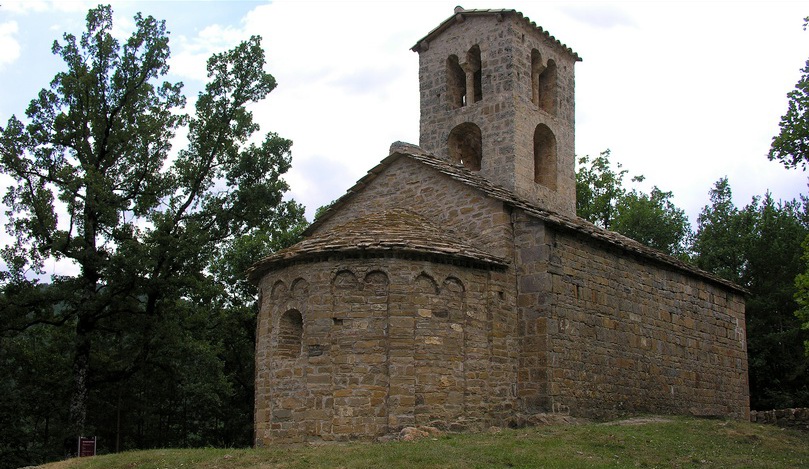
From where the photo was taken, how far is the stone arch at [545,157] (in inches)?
798

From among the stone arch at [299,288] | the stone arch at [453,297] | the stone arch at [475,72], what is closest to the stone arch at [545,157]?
the stone arch at [475,72]

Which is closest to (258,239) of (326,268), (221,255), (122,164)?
(221,255)

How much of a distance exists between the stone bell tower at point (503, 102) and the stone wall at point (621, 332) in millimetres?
2968

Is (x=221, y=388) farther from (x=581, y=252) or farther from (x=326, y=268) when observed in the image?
(x=581, y=252)

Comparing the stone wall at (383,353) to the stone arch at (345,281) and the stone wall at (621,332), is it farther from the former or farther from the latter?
the stone wall at (621,332)

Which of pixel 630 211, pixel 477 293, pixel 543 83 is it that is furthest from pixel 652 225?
pixel 477 293

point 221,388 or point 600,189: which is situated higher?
point 600,189

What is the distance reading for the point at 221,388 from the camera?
23984 mm

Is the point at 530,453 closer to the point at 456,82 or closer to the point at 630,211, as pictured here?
the point at 456,82

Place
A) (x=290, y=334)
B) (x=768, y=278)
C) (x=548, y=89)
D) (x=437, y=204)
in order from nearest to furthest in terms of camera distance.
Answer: (x=290, y=334) < (x=437, y=204) < (x=548, y=89) < (x=768, y=278)

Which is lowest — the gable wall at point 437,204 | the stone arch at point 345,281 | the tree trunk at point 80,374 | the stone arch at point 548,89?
the tree trunk at point 80,374

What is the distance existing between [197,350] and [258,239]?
268 inches

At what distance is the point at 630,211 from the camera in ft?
110

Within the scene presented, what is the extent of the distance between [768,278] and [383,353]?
22.2m
